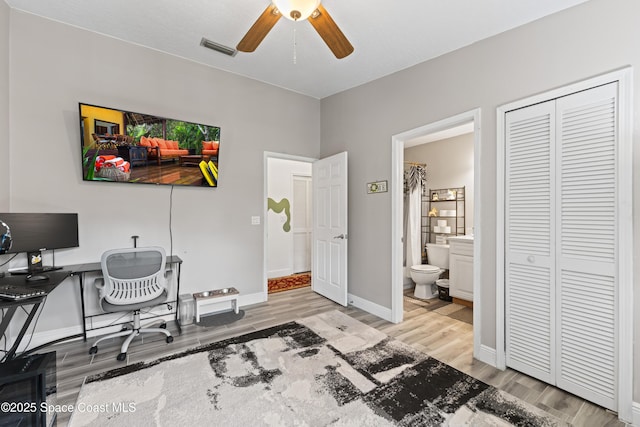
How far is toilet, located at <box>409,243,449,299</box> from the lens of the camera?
4020 mm

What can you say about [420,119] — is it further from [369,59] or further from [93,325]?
[93,325]

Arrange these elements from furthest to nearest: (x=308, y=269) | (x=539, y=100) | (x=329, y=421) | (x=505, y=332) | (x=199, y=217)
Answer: (x=308, y=269) < (x=199, y=217) < (x=505, y=332) < (x=539, y=100) < (x=329, y=421)

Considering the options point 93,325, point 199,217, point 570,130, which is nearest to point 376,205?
point 570,130

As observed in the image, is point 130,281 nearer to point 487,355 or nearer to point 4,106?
point 4,106

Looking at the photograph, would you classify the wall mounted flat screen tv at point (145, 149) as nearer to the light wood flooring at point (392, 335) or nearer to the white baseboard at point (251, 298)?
the white baseboard at point (251, 298)

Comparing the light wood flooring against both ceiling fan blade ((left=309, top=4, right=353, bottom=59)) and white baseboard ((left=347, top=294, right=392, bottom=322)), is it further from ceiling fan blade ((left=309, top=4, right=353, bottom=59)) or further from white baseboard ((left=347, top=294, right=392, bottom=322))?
ceiling fan blade ((left=309, top=4, right=353, bottom=59))

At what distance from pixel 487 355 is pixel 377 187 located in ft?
6.71

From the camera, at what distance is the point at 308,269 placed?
229 inches

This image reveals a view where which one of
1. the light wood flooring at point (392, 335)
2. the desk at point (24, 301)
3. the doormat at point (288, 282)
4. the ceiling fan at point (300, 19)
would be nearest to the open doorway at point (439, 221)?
the light wood flooring at point (392, 335)

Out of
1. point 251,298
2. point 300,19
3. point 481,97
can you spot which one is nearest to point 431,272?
point 481,97

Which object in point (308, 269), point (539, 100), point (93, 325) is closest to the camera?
point (539, 100)

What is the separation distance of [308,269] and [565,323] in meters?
4.33

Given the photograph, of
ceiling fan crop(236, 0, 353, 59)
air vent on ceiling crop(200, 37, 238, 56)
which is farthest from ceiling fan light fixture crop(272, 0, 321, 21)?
air vent on ceiling crop(200, 37, 238, 56)

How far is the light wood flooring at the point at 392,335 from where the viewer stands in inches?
74.9
